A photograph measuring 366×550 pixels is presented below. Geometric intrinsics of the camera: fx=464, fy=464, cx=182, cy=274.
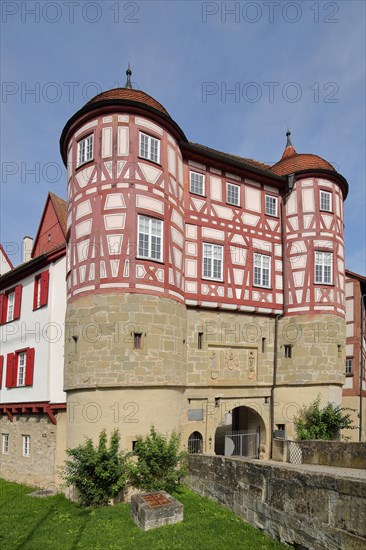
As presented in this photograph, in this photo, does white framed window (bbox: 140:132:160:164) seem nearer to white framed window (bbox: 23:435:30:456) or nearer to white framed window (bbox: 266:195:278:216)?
white framed window (bbox: 266:195:278:216)

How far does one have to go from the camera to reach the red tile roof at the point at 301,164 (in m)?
21.7

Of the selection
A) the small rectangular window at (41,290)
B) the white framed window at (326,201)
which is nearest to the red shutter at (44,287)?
the small rectangular window at (41,290)

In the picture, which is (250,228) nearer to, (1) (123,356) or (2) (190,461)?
(1) (123,356)

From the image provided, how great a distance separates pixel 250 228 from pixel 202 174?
10.5ft

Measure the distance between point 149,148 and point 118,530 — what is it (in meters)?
12.1

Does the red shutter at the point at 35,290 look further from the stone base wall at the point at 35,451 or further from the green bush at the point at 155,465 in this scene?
the green bush at the point at 155,465

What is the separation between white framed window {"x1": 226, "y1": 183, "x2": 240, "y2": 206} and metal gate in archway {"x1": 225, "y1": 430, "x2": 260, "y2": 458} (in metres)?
10.1

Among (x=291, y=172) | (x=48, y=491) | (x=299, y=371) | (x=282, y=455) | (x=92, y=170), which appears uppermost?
(x=291, y=172)

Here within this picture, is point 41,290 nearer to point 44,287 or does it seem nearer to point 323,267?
point 44,287

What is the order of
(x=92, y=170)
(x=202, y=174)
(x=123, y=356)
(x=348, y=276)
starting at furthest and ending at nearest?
(x=348, y=276) < (x=202, y=174) < (x=92, y=170) < (x=123, y=356)

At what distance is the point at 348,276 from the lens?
29719 mm

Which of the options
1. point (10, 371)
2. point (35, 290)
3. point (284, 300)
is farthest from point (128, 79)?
point (10, 371)

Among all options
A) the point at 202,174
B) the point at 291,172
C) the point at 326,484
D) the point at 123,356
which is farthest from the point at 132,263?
the point at 291,172

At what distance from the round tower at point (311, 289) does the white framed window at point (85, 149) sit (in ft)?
30.9
